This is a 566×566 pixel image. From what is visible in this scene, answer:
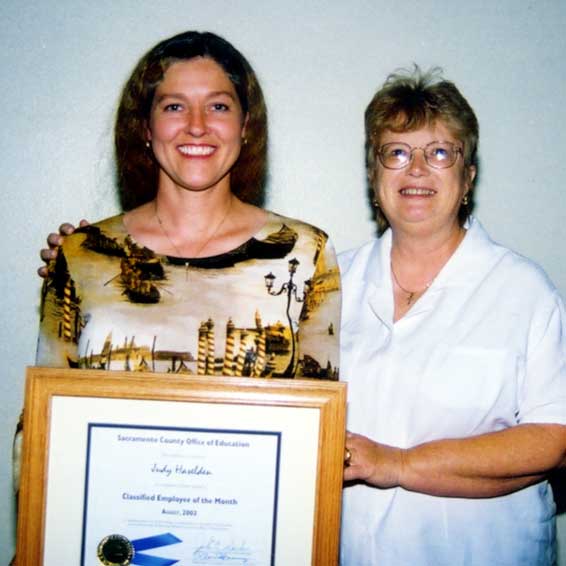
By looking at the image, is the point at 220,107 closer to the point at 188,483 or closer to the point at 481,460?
the point at 188,483

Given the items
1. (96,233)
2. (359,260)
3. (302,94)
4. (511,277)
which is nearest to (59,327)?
(96,233)

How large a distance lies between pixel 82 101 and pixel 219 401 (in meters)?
1.66

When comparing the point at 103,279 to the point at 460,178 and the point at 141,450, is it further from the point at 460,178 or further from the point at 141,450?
the point at 460,178

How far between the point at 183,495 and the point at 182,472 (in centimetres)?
4

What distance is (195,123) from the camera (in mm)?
1483

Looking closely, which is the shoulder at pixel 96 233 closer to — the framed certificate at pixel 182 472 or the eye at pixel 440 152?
the framed certificate at pixel 182 472

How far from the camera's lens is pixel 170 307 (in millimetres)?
1439

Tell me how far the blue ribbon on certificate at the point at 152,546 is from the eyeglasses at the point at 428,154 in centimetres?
107

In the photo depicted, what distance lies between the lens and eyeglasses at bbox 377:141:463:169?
171 centimetres

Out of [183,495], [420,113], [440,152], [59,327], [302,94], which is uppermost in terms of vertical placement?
[302,94]

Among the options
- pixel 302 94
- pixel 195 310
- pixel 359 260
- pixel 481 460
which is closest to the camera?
pixel 195 310

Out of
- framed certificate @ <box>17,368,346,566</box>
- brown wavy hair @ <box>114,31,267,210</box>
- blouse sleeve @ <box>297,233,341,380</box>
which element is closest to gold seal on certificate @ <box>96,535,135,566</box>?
framed certificate @ <box>17,368,346,566</box>

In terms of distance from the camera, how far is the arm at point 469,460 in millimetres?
1521
